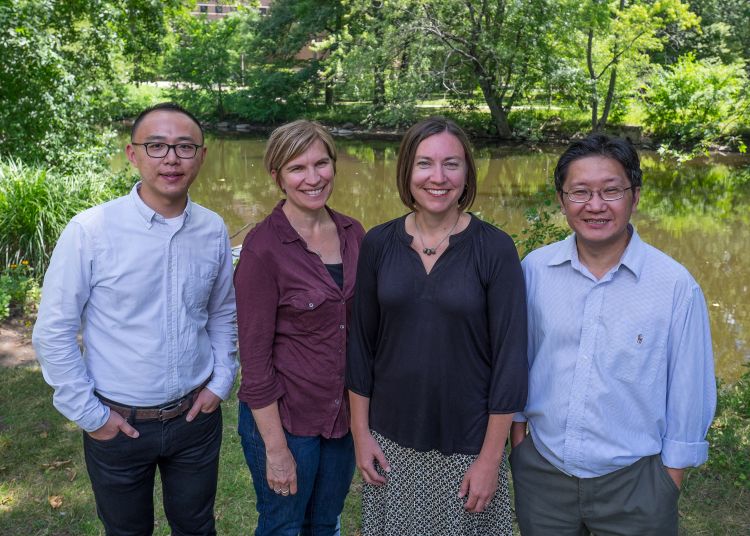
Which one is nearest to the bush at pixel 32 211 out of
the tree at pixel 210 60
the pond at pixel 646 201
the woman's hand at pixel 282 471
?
the pond at pixel 646 201

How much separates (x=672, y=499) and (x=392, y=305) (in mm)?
940

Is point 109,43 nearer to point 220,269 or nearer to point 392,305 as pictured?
point 220,269

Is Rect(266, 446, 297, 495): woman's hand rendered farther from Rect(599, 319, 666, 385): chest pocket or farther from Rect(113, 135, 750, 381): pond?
Rect(113, 135, 750, 381): pond

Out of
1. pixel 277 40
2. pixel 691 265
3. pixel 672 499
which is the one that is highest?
→ pixel 277 40

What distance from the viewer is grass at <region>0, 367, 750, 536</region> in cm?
318

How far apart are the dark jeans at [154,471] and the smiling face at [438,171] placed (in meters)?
1.09

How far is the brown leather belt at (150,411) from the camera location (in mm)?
2180

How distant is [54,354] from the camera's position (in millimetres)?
2100

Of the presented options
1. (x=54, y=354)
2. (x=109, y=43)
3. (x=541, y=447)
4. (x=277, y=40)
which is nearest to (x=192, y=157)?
(x=54, y=354)

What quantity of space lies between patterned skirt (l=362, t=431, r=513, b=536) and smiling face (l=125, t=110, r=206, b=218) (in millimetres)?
1011

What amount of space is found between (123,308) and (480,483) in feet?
4.01

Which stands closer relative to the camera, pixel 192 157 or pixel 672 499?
pixel 672 499

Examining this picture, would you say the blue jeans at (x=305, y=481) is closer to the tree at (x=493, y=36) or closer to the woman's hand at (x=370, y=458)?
the woman's hand at (x=370, y=458)

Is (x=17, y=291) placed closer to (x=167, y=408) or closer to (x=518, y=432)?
(x=167, y=408)
